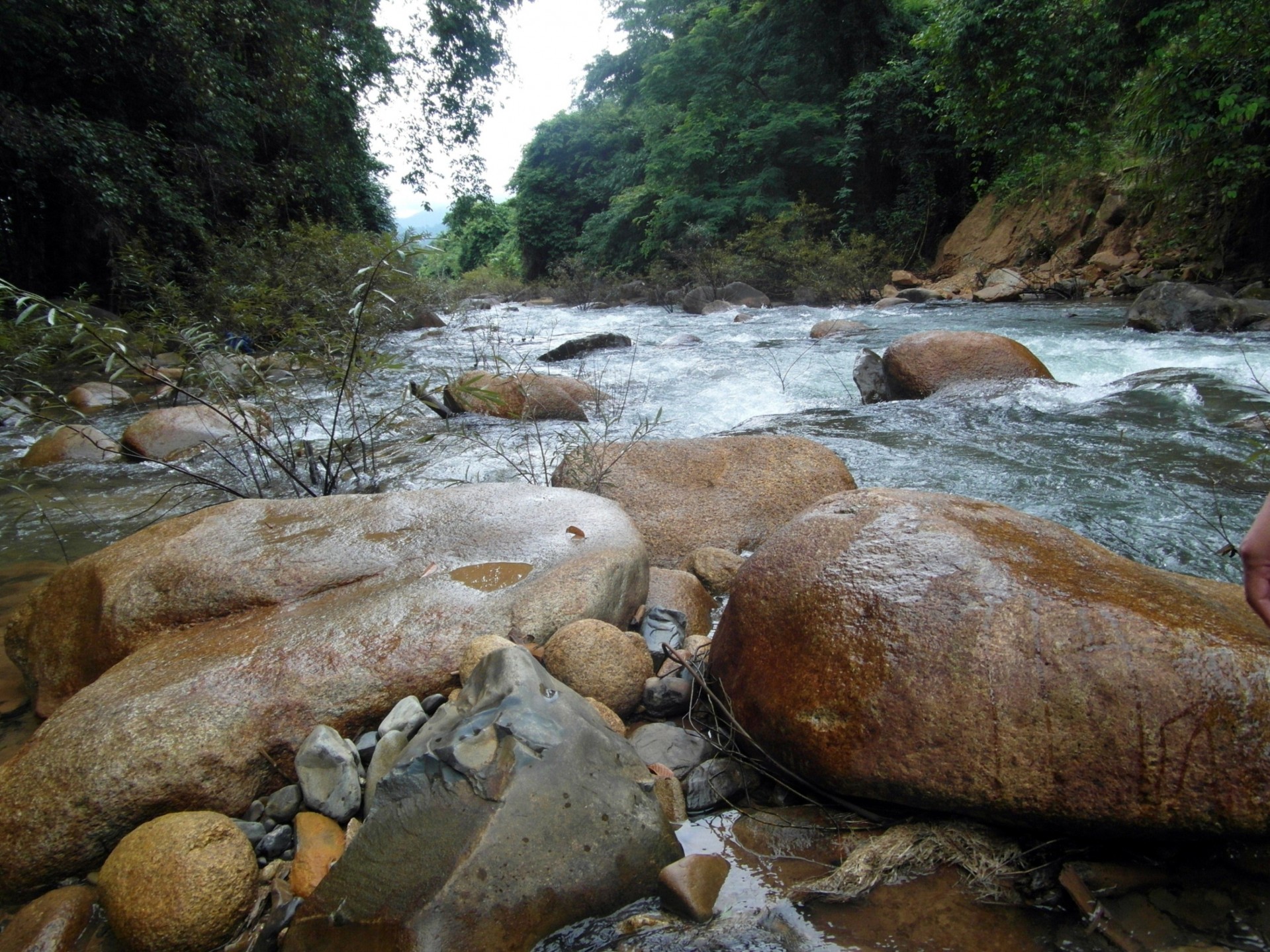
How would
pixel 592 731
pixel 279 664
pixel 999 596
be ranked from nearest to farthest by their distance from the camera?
pixel 592 731
pixel 999 596
pixel 279 664

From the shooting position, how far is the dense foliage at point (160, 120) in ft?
30.7

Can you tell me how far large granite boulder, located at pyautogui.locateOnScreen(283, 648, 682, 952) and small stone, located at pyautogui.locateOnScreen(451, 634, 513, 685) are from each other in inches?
A: 18.0

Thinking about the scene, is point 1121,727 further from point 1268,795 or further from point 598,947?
point 598,947

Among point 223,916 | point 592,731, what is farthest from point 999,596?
point 223,916

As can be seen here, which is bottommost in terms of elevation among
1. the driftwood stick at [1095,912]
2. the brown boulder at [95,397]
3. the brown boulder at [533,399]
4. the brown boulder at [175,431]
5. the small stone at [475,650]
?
the driftwood stick at [1095,912]

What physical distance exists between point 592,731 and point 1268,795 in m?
1.38

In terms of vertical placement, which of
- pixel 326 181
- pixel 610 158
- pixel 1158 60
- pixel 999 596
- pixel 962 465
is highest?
pixel 610 158

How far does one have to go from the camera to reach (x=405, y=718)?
2029mm

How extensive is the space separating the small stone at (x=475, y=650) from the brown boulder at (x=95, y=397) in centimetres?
677

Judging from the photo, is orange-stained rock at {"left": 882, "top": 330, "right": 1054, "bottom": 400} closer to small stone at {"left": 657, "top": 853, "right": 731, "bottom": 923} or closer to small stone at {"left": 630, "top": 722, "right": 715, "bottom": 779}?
small stone at {"left": 630, "top": 722, "right": 715, "bottom": 779}

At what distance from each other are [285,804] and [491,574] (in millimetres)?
961

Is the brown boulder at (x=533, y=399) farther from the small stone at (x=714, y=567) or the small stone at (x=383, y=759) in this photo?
the small stone at (x=383, y=759)

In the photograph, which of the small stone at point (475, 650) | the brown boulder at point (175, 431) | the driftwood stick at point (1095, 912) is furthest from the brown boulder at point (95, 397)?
the driftwood stick at point (1095, 912)

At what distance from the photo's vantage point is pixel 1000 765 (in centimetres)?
158
